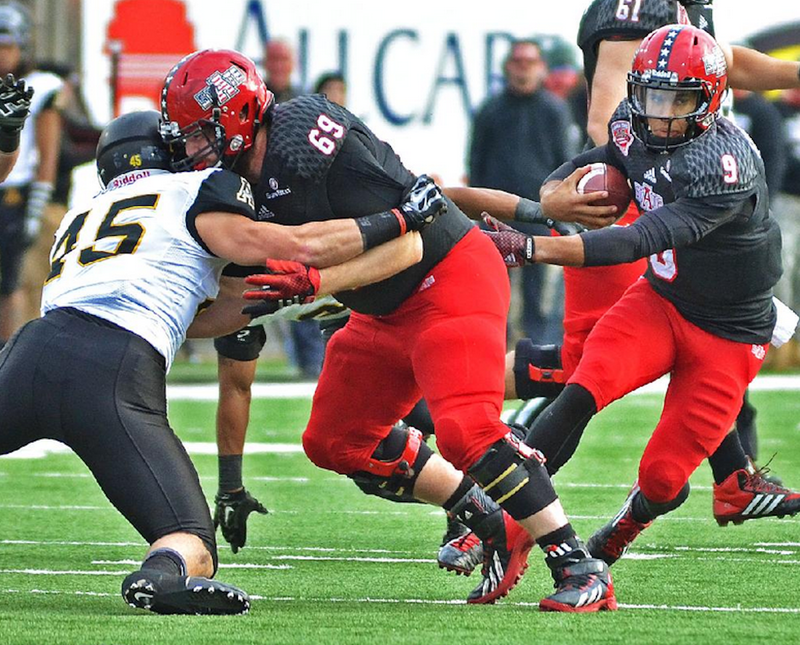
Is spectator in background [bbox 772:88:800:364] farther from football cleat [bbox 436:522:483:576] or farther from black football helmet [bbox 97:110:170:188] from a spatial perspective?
black football helmet [bbox 97:110:170:188]

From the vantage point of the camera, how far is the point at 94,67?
13297mm

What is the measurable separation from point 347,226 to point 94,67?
913 cm

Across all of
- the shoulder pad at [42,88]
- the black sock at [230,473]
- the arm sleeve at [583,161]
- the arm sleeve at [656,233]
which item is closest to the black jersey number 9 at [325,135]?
the arm sleeve at [656,233]

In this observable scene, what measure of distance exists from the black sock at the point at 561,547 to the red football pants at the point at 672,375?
0.64 meters

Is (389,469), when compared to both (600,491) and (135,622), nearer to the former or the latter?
(135,622)

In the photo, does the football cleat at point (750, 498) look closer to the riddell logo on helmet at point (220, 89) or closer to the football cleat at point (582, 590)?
the football cleat at point (582, 590)

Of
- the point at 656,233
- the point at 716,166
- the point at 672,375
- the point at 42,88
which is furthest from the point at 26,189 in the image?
the point at 656,233

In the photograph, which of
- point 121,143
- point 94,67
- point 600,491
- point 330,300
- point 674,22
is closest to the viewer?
point 121,143

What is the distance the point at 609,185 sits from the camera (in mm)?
5176

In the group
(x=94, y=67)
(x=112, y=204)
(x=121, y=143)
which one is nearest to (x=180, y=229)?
(x=112, y=204)

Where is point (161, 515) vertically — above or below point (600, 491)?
above

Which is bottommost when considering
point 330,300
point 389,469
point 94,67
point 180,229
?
point 94,67

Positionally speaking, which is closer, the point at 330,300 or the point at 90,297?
the point at 90,297

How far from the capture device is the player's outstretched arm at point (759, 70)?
6.02 metres
